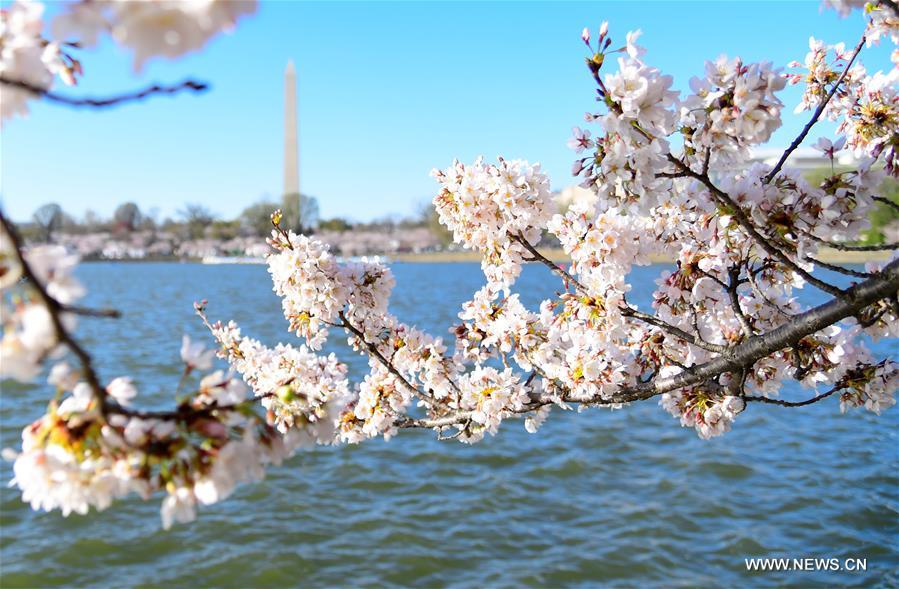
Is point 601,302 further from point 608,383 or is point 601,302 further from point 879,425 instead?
point 879,425

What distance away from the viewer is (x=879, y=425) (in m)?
10.7

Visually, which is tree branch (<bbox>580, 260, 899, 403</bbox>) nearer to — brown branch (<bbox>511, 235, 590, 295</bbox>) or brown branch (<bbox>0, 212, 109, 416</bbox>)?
brown branch (<bbox>511, 235, 590, 295</bbox>)

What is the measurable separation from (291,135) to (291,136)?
91mm

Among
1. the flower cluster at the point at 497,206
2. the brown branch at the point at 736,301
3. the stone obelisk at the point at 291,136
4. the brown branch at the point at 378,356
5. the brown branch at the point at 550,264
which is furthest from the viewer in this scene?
the stone obelisk at the point at 291,136

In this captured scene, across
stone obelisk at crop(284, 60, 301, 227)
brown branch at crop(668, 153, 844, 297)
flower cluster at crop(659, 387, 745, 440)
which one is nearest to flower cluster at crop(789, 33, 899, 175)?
brown branch at crop(668, 153, 844, 297)

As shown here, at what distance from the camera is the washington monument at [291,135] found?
219ft

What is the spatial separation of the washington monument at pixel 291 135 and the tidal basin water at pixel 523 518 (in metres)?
59.7

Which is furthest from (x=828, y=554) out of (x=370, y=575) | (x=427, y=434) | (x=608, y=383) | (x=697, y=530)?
(x=427, y=434)

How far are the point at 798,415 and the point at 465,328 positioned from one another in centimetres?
941

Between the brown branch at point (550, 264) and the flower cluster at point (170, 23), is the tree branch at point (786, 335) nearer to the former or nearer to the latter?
the brown branch at point (550, 264)

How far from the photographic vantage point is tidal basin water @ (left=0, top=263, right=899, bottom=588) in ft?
20.4

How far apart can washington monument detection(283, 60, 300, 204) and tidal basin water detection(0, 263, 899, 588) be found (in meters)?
59.7

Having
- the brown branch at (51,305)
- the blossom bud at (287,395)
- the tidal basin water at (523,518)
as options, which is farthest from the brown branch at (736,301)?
the tidal basin water at (523,518)

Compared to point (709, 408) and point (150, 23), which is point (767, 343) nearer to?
point (709, 408)
